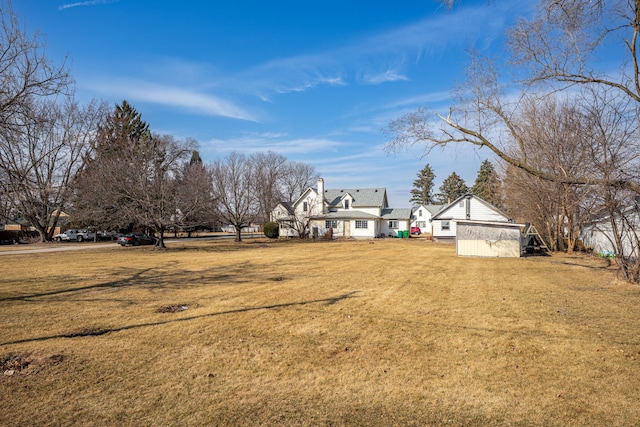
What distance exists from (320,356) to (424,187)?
82.3 m

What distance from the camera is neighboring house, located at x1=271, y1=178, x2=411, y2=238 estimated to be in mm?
46375

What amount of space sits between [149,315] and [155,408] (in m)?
4.53

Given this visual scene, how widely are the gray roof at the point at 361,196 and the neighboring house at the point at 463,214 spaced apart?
10510 millimetres

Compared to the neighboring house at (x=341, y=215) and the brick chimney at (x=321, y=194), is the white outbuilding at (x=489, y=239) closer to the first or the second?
the neighboring house at (x=341, y=215)

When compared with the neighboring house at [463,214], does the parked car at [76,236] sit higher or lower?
lower

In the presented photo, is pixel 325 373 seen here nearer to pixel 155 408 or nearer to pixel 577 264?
pixel 155 408

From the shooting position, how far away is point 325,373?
5027 millimetres

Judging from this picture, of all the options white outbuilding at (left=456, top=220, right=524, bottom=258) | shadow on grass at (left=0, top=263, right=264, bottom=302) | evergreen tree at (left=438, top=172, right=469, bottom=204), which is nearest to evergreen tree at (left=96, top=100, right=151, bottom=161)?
shadow on grass at (left=0, top=263, right=264, bottom=302)

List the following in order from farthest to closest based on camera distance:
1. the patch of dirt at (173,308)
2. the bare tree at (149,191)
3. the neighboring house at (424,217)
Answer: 1. the neighboring house at (424,217)
2. the bare tree at (149,191)
3. the patch of dirt at (173,308)

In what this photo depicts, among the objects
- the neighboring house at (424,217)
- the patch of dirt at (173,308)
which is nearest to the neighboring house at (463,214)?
the neighboring house at (424,217)

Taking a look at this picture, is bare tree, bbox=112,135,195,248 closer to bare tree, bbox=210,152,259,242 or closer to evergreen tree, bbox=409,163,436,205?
bare tree, bbox=210,152,259,242

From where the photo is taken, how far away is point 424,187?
83.7 meters

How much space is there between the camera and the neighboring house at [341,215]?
4638 centimetres

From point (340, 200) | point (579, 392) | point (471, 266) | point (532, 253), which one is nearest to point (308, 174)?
point (340, 200)
